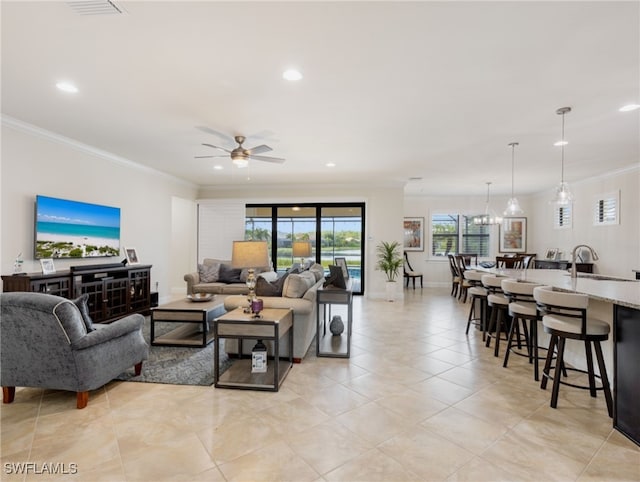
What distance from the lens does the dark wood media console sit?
3891 mm

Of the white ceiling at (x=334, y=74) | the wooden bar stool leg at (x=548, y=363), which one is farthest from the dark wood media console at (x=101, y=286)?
the wooden bar stool leg at (x=548, y=363)

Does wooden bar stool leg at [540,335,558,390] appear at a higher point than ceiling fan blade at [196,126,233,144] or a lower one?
lower

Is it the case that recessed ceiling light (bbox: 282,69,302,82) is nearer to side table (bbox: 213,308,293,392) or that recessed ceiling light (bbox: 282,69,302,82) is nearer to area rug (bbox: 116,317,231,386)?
side table (bbox: 213,308,293,392)

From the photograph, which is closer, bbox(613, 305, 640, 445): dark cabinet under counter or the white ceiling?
the white ceiling

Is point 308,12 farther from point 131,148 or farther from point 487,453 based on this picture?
point 131,148

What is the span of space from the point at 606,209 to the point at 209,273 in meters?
8.04

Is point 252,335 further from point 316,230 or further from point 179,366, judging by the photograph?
point 316,230

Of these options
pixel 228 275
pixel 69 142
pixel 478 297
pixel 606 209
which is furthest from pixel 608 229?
pixel 69 142

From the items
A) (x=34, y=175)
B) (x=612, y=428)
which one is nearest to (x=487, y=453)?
(x=612, y=428)

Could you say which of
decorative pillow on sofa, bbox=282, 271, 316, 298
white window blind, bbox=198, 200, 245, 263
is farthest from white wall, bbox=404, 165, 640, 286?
white window blind, bbox=198, 200, 245, 263

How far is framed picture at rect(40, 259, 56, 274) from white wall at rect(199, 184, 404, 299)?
4.54 metres

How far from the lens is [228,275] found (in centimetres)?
682

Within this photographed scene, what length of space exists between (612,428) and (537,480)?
101 cm

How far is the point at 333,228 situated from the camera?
27.3 feet
